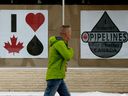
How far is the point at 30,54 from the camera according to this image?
43.9 ft

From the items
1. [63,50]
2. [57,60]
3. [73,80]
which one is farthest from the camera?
[73,80]

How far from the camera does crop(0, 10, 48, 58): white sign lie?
43.7ft

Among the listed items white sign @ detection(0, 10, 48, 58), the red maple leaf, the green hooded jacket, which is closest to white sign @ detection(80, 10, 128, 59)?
white sign @ detection(0, 10, 48, 58)

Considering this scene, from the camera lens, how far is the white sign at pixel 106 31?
13.4 m

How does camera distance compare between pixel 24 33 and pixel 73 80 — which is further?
pixel 24 33

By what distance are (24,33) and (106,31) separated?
2071mm

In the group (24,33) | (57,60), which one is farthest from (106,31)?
(57,60)

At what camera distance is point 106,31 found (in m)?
13.4

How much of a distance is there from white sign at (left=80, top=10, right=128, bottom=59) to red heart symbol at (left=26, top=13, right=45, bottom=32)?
3.40 ft

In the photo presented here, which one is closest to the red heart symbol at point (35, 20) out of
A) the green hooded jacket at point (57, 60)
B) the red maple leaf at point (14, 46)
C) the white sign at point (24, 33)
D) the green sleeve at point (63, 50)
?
the white sign at point (24, 33)

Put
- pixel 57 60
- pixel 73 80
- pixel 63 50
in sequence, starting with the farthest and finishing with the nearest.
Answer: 1. pixel 73 80
2. pixel 57 60
3. pixel 63 50

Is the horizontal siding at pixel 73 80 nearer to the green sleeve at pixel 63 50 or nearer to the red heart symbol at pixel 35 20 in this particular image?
the red heart symbol at pixel 35 20

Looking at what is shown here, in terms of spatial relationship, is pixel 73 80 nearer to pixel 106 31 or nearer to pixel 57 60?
pixel 106 31

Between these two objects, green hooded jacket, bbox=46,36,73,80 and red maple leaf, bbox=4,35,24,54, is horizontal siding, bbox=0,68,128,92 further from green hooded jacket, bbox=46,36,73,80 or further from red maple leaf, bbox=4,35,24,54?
green hooded jacket, bbox=46,36,73,80
